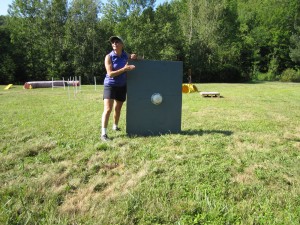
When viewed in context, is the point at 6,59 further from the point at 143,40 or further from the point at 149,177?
the point at 149,177

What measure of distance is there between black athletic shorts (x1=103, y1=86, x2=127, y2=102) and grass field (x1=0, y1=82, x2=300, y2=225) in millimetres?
583

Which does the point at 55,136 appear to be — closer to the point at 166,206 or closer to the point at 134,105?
the point at 134,105

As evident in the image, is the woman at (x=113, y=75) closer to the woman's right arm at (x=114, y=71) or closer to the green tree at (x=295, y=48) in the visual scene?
the woman's right arm at (x=114, y=71)

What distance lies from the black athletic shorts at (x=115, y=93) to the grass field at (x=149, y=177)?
0.58 meters

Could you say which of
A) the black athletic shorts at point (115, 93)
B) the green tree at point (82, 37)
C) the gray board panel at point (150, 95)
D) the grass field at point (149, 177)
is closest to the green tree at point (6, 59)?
the green tree at point (82, 37)

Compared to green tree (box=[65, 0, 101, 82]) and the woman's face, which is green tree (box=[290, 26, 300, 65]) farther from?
the woman's face

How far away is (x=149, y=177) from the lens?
253 cm

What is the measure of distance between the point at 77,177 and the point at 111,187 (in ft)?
1.35

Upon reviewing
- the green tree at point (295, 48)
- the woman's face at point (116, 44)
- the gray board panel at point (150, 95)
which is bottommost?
the gray board panel at point (150, 95)

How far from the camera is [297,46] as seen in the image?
1307 inches

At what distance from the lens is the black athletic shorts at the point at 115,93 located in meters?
3.82

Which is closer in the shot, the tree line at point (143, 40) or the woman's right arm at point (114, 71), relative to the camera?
the woman's right arm at point (114, 71)

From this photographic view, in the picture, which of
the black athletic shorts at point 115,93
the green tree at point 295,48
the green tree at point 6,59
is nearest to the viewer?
the black athletic shorts at point 115,93

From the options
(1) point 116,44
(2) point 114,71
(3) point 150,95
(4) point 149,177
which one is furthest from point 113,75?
(4) point 149,177
